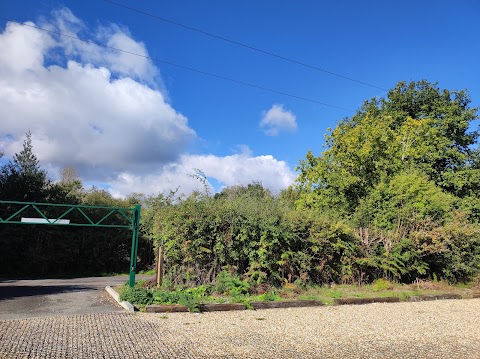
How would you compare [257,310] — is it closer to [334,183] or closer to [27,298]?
[27,298]

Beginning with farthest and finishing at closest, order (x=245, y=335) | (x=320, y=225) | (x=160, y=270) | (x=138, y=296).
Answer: (x=320, y=225) < (x=160, y=270) < (x=138, y=296) < (x=245, y=335)

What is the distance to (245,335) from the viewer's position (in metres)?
6.89

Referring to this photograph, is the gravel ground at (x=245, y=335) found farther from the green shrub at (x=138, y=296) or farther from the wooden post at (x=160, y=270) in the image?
the wooden post at (x=160, y=270)

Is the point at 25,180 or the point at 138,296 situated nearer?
the point at 138,296

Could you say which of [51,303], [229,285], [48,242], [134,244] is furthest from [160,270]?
[48,242]

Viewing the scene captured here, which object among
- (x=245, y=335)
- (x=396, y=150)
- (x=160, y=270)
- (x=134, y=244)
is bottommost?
(x=245, y=335)

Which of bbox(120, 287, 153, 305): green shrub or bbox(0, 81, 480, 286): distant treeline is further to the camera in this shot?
bbox(0, 81, 480, 286): distant treeline

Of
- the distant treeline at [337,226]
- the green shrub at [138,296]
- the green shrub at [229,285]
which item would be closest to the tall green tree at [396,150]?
the distant treeline at [337,226]

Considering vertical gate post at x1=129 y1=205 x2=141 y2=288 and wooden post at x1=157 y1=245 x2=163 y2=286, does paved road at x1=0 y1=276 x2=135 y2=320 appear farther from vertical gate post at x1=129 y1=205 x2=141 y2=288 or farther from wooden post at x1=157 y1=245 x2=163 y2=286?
wooden post at x1=157 y1=245 x2=163 y2=286

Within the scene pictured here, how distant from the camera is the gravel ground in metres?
5.76

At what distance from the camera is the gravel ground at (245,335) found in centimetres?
576

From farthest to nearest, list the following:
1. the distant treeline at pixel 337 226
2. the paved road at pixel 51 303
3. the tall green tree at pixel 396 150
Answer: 1. the tall green tree at pixel 396 150
2. the distant treeline at pixel 337 226
3. the paved road at pixel 51 303

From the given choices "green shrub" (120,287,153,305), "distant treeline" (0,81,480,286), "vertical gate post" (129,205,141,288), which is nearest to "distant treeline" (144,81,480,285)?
"distant treeline" (0,81,480,286)

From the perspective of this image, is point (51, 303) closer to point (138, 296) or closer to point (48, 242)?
point (138, 296)
